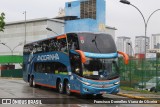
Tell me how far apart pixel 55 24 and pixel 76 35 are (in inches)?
3421

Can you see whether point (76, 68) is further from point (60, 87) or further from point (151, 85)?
point (151, 85)

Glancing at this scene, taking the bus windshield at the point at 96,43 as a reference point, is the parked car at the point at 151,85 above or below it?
below

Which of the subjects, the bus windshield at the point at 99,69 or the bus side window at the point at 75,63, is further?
the bus side window at the point at 75,63

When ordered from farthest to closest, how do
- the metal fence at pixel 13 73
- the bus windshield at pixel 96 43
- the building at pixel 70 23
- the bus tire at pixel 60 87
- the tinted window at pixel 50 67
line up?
the building at pixel 70 23, the metal fence at pixel 13 73, the bus tire at pixel 60 87, the tinted window at pixel 50 67, the bus windshield at pixel 96 43

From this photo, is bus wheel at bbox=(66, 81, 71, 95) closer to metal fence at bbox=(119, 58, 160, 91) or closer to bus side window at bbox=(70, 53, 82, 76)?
bus side window at bbox=(70, 53, 82, 76)

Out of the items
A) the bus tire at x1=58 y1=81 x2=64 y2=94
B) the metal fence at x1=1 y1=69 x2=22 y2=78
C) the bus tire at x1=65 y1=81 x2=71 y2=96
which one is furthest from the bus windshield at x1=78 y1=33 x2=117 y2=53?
the metal fence at x1=1 y1=69 x2=22 y2=78

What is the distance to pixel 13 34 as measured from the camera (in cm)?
11712

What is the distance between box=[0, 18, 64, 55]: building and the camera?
106 meters

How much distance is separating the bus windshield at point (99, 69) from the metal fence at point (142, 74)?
603 cm

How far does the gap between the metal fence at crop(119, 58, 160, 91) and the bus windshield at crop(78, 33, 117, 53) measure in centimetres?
555

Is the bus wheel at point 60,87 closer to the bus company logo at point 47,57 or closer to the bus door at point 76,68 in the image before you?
the bus company logo at point 47,57

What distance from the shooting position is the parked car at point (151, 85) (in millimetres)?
24380

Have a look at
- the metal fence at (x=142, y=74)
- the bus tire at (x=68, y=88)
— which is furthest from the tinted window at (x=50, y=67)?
the metal fence at (x=142, y=74)

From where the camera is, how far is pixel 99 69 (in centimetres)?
1903
